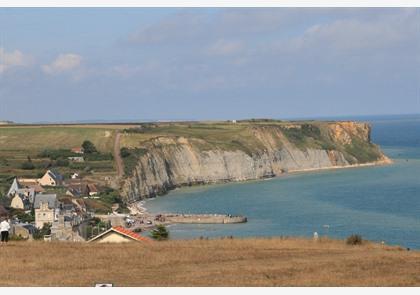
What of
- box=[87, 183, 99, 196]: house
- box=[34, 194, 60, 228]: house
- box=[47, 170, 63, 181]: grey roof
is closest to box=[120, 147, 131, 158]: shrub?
box=[47, 170, 63, 181]: grey roof

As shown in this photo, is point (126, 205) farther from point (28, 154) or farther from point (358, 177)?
point (358, 177)

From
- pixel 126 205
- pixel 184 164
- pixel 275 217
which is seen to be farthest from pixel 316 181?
pixel 275 217

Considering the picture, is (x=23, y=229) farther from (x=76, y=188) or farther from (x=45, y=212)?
(x=76, y=188)

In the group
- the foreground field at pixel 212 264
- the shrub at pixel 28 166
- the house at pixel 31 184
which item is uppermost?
the foreground field at pixel 212 264

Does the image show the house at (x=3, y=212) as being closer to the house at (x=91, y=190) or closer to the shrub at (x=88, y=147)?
the house at (x=91, y=190)

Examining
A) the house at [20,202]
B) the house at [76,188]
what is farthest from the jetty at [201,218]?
the house at [76,188]
